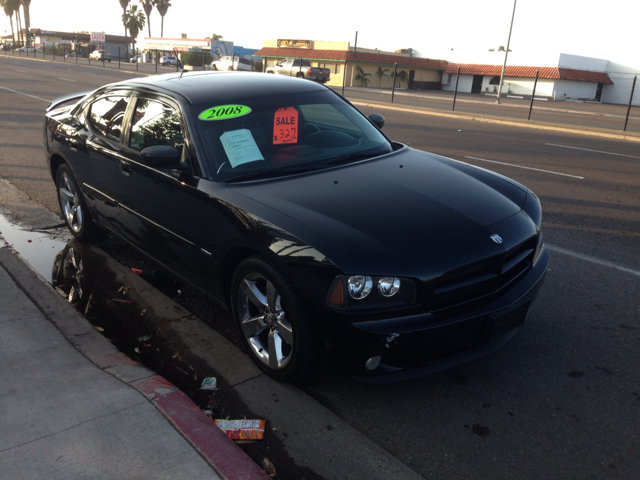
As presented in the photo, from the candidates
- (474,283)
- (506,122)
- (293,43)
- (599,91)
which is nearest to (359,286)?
(474,283)

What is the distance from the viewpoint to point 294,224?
2.96 meters

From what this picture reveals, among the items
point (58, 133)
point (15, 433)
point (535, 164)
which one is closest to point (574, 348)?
point (15, 433)

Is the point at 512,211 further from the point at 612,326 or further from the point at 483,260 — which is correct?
the point at 612,326

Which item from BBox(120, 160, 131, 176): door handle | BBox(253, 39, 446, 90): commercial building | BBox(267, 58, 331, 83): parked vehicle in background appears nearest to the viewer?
BBox(120, 160, 131, 176): door handle

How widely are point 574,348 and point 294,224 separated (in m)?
2.07

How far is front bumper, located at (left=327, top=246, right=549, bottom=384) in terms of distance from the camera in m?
2.72

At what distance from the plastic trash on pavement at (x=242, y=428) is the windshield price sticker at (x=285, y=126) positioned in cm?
189

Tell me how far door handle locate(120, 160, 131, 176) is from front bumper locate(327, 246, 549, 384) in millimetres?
2388

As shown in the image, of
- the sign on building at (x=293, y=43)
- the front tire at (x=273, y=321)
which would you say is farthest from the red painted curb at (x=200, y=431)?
the sign on building at (x=293, y=43)

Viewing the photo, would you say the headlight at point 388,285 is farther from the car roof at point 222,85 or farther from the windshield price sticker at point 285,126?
the car roof at point 222,85

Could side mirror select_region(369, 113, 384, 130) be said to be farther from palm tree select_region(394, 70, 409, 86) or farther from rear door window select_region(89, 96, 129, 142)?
palm tree select_region(394, 70, 409, 86)

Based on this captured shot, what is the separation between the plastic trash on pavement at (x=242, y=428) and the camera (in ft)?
9.37

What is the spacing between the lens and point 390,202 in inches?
129

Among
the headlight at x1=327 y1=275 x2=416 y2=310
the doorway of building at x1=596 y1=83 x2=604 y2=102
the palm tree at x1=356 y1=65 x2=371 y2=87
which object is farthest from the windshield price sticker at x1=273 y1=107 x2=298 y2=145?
the doorway of building at x1=596 y1=83 x2=604 y2=102
